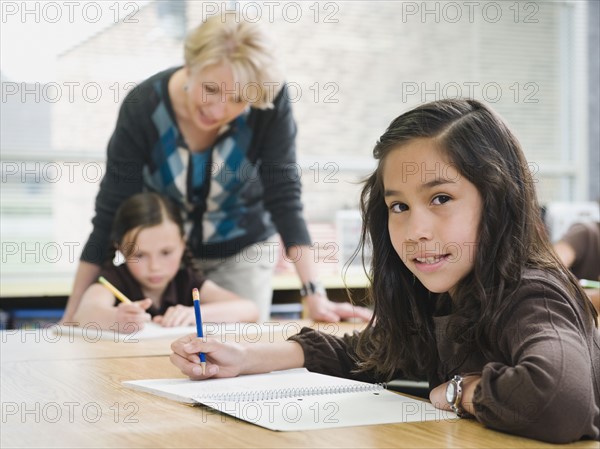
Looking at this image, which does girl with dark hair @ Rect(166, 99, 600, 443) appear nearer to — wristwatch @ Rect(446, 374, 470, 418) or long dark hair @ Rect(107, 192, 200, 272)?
wristwatch @ Rect(446, 374, 470, 418)

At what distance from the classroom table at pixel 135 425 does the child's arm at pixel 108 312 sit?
50 cm

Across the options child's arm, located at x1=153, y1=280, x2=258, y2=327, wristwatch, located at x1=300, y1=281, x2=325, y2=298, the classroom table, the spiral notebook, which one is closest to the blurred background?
child's arm, located at x1=153, y1=280, x2=258, y2=327

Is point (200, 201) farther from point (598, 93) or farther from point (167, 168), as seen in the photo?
point (598, 93)

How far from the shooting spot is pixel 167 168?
236 cm

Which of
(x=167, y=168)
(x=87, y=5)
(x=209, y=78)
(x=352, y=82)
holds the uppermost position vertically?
(x=87, y=5)

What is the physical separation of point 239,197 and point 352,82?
6.66 feet

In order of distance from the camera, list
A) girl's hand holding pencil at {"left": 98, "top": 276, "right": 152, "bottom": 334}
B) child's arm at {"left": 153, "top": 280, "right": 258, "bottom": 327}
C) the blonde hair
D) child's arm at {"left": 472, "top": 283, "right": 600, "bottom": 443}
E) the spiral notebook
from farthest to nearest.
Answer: the blonde hair
child's arm at {"left": 153, "top": 280, "right": 258, "bottom": 327}
girl's hand holding pencil at {"left": 98, "top": 276, "right": 152, "bottom": 334}
the spiral notebook
child's arm at {"left": 472, "top": 283, "right": 600, "bottom": 443}

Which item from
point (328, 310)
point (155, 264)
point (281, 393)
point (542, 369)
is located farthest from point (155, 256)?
point (542, 369)

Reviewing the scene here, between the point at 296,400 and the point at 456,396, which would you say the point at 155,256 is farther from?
the point at 456,396

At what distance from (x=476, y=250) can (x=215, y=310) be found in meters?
1.17

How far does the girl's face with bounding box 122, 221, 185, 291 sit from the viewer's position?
7.55ft

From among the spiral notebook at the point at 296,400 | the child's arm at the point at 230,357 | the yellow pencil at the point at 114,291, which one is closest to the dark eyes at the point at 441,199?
the spiral notebook at the point at 296,400

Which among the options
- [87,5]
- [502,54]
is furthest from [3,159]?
[502,54]

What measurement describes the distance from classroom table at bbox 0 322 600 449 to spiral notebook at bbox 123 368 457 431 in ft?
0.06
